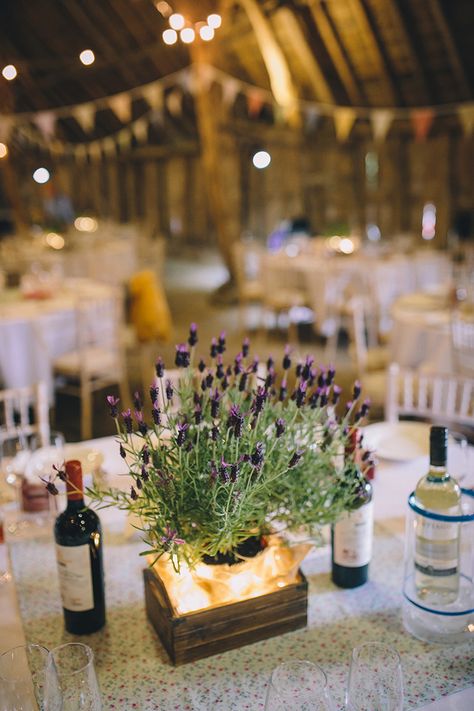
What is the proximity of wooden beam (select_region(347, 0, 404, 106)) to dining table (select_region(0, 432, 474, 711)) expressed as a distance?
8.20 metres

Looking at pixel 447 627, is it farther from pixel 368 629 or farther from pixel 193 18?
pixel 193 18

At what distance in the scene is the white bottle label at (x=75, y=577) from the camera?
1.23m

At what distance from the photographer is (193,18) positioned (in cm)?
623

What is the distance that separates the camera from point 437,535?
48.7 inches

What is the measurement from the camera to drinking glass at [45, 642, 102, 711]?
0.90 m

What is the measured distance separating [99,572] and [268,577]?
301mm

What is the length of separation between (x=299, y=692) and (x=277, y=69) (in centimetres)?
1089

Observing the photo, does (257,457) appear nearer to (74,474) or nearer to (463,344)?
(74,474)

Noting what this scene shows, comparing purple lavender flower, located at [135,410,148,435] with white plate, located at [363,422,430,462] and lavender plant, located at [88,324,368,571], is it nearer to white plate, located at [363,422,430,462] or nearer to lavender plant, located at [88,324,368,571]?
lavender plant, located at [88,324,368,571]

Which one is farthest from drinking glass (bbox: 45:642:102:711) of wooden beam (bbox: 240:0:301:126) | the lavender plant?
wooden beam (bbox: 240:0:301:126)

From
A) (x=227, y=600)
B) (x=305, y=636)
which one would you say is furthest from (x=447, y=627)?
(x=227, y=600)

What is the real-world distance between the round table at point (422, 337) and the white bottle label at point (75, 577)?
9.77 ft

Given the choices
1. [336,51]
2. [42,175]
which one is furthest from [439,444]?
[42,175]

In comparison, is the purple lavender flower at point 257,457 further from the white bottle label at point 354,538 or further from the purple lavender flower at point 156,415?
the white bottle label at point 354,538
